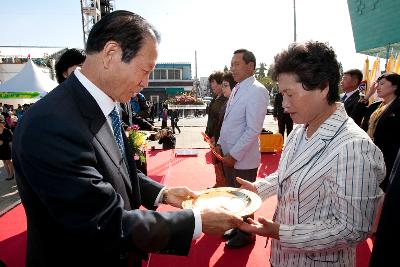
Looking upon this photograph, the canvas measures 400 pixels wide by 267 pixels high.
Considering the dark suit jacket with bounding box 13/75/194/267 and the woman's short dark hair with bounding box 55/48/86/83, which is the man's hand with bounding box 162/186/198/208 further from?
the woman's short dark hair with bounding box 55/48/86/83

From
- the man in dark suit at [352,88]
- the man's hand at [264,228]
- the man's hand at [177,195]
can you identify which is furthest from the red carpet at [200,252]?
the man in dark suit at [352,88]

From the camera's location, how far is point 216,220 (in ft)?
5.17

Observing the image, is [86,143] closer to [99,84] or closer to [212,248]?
[99,84]

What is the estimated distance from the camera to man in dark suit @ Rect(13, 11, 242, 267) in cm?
120

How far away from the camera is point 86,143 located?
1.28 meters

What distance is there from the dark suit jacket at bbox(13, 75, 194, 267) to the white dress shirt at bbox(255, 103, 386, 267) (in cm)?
62

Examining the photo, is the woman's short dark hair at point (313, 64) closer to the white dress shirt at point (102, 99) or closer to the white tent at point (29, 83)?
the white dress shirt at point (102, 99)

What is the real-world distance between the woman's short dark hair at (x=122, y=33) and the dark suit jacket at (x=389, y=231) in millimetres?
1208

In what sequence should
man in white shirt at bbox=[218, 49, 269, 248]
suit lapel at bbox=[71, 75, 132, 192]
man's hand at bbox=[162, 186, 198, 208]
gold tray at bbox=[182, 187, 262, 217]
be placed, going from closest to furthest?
suit lapel at bbox=[71, 75, 132, 192], gold tray at bbox=[182, 187, 262, 217], man's hand at bbox=[162, 186, 198, 208], man in white shirt at bbox=[218, 49, 269, 248]

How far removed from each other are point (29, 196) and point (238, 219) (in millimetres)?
1031

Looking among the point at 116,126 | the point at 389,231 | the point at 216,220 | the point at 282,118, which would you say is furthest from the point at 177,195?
the point at 282,118

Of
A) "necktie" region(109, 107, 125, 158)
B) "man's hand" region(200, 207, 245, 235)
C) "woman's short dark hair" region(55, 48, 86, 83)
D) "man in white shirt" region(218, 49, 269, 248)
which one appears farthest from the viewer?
"woman's short dark hair" region(55, 48, 86, 83)

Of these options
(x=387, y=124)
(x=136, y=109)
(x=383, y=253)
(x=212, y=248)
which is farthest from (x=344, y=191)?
(x=136, y=109)

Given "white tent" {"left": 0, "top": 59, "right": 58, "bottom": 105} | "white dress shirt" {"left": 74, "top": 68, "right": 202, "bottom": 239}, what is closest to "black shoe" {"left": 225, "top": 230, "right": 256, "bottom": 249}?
"white dress shirt" {"left": 74, "top": 68, "right": 202, "bottom": 239}
